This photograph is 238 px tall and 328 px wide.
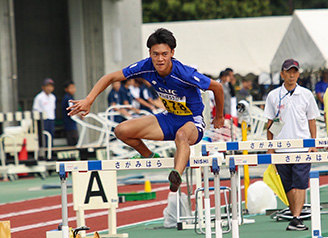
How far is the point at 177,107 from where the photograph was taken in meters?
8.44

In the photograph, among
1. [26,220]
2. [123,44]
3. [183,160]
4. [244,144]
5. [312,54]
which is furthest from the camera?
[123,44]

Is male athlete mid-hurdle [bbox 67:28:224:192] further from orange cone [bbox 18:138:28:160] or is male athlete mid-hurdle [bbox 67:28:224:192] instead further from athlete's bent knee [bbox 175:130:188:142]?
orange cone [bbox 18:138:28:160]

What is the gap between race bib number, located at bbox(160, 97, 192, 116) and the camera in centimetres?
839

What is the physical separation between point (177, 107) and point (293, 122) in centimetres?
266

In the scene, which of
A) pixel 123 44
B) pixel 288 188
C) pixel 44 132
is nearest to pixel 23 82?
pixel 123 44

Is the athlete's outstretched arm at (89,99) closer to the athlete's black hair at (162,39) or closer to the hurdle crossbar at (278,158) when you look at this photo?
the athlete's black hair at (162,39)

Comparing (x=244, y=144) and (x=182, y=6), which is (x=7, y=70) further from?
(x=182, y=6)

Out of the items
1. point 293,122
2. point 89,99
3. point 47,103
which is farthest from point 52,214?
point 47,103

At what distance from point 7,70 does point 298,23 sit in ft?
28.8

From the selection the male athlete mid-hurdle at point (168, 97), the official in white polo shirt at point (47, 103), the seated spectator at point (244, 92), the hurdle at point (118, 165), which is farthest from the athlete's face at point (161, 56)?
the seated spectator at point (244, 92)

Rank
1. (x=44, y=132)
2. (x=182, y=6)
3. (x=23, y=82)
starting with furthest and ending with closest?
(x=182, y=6) → (x=23, y=82) → (x=44, y=132)

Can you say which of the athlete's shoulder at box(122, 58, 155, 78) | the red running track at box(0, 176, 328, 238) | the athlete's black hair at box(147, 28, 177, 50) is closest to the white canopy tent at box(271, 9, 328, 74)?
the red running track at box(0, 176, 328, 238)

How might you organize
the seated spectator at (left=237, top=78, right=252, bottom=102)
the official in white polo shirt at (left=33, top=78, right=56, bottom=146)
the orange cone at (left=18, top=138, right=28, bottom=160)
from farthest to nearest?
the seated spectator at (left=237, top=78, right=252, bottom=102), the official in white polo shirt at (left=33, top=78, right=56, bottom=146), the orange cone at (left=18, top=138, right=28, bottom=160)

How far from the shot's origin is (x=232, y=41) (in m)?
34.7
